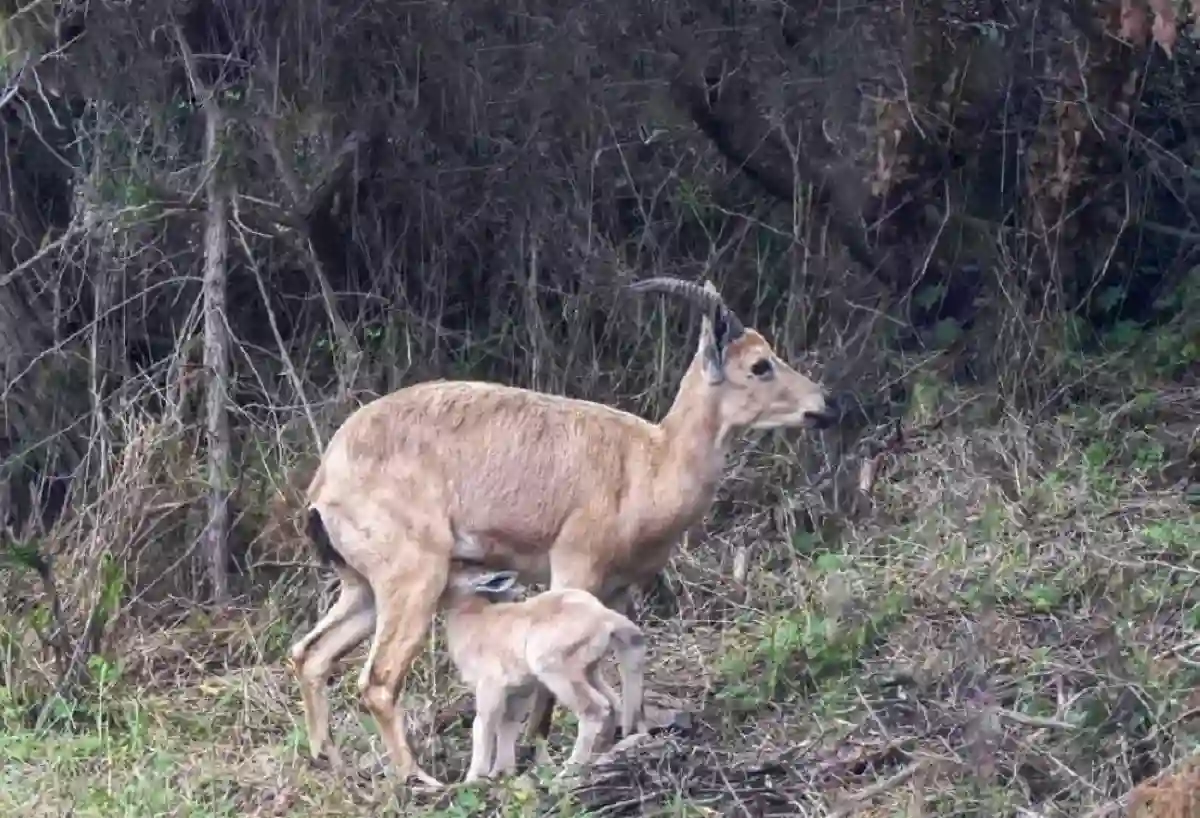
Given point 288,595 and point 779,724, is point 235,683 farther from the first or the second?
point 779,724

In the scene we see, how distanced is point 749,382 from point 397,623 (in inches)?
80.9

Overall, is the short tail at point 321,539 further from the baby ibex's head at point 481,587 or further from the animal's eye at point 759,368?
the animal's eye at point 759,368

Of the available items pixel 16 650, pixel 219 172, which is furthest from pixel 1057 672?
pixel 219 172

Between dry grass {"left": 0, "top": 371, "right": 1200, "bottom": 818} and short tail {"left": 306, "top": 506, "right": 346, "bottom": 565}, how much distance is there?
2.58 ft

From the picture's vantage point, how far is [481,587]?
28.3 feet

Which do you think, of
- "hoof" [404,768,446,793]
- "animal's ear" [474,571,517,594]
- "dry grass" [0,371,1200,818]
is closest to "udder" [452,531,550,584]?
"animal's ear" [474,571,517,594]

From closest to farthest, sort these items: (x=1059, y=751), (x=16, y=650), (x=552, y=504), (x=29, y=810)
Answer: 1. (x=1059, y=751)
2. (x=29, y=810)
3. (x=552, y=504)
4. (x=16, y=650)

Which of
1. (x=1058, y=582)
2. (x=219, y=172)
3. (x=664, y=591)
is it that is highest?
(x=219, y=172)

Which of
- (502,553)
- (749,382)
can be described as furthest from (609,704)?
(749,382)

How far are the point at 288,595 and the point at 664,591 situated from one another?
196 cm

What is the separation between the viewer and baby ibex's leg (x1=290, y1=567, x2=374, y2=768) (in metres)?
9.04

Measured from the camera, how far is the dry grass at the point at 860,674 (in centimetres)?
759

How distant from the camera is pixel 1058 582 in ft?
30.8

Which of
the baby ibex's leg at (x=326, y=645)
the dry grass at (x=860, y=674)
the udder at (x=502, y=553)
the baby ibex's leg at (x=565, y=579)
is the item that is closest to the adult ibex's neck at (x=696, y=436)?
the baby ibex's leg at (x=565, y=579)
